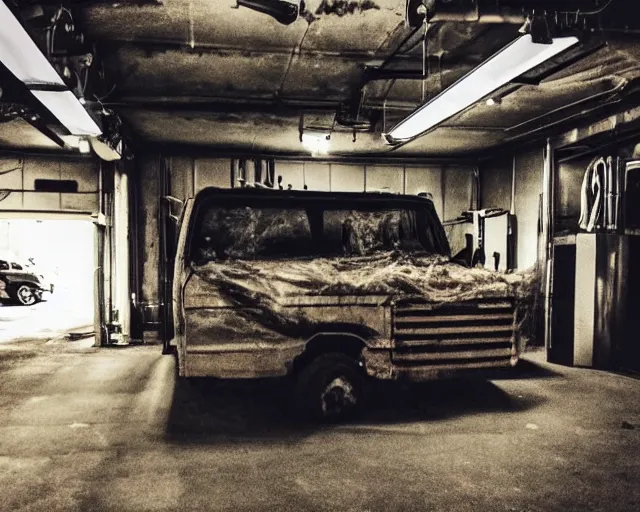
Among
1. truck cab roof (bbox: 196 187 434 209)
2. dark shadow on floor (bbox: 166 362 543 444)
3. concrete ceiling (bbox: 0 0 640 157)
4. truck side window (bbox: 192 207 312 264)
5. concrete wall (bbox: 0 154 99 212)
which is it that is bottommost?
dark shadow on floor (bbox: 166 362 543 444)

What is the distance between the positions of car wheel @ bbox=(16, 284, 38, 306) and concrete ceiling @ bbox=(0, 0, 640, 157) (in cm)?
863

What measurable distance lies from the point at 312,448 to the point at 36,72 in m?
3.96

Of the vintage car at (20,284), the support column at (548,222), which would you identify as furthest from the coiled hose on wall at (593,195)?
the vintage car at (20,284)

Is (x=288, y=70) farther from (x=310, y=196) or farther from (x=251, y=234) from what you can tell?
(x=251, y=234)

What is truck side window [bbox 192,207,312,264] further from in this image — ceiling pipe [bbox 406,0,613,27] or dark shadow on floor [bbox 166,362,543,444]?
ceiling pipe [bbox 406,0,613,27]

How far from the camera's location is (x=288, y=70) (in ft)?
19.2

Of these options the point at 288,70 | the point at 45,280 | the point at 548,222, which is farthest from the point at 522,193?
the point at 45,280

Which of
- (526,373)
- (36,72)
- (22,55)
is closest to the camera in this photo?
(22,55)

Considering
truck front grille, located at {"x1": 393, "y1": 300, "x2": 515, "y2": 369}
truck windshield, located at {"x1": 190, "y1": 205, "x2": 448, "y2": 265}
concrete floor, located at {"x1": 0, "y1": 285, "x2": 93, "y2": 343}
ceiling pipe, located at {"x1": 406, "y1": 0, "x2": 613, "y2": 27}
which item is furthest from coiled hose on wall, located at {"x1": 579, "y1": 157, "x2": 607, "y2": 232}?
concrete floor, located at {"x1": 0, "y1": 285, "x2": 93, "y2": 343}

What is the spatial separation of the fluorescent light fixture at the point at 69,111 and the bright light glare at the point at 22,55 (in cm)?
32

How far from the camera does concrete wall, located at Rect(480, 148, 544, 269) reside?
916cm

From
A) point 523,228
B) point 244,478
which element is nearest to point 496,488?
point 244,478

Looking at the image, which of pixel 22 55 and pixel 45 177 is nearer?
pixel 22 55

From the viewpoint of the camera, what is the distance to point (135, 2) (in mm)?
4148
